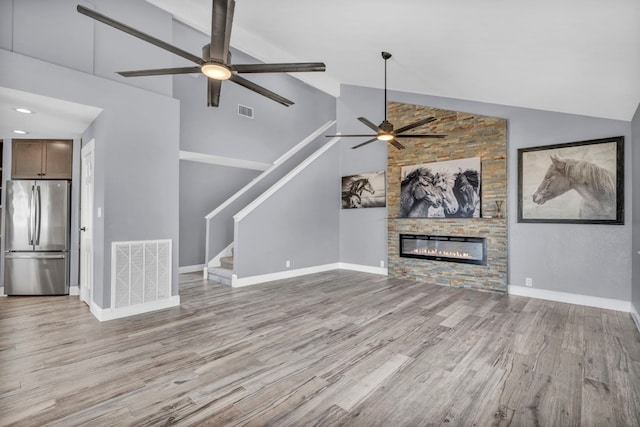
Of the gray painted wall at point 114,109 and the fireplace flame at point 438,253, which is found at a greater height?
the gray painted wall at point 114,109

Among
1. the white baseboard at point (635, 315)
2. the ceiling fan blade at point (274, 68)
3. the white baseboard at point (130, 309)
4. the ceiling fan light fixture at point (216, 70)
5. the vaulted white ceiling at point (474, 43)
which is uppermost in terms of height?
the vaulted white ceiling at point (474, 43)

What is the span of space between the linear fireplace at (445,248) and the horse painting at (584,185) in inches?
48.3

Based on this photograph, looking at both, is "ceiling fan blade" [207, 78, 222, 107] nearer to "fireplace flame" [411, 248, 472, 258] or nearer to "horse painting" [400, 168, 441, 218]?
"horse painting" [400, 168, 441, 218]

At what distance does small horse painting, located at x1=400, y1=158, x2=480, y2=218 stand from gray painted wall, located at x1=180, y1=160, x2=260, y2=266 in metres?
4.45

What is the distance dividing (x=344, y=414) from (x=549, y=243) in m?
4.46

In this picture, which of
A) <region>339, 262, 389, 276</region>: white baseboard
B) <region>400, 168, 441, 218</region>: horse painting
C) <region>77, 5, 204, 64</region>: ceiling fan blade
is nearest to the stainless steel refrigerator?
<region>77, 5, 204, 64</region>: ceiling fan blade

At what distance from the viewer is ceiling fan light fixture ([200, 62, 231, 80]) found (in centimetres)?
233

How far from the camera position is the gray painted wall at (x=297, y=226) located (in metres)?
5.82

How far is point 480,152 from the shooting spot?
215 inches

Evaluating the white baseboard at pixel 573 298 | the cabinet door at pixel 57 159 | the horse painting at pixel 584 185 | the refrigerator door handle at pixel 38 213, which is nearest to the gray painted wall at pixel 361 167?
the white baseboard at pixel 573 298

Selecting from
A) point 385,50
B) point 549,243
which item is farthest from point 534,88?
point 549,243

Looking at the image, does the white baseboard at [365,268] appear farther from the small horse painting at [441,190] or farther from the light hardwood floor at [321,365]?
the light hardwood floor at [321,365]

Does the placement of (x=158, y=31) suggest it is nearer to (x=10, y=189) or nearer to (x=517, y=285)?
(x=10, y=189)

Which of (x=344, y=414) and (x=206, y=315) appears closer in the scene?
(x=344, y=414)
